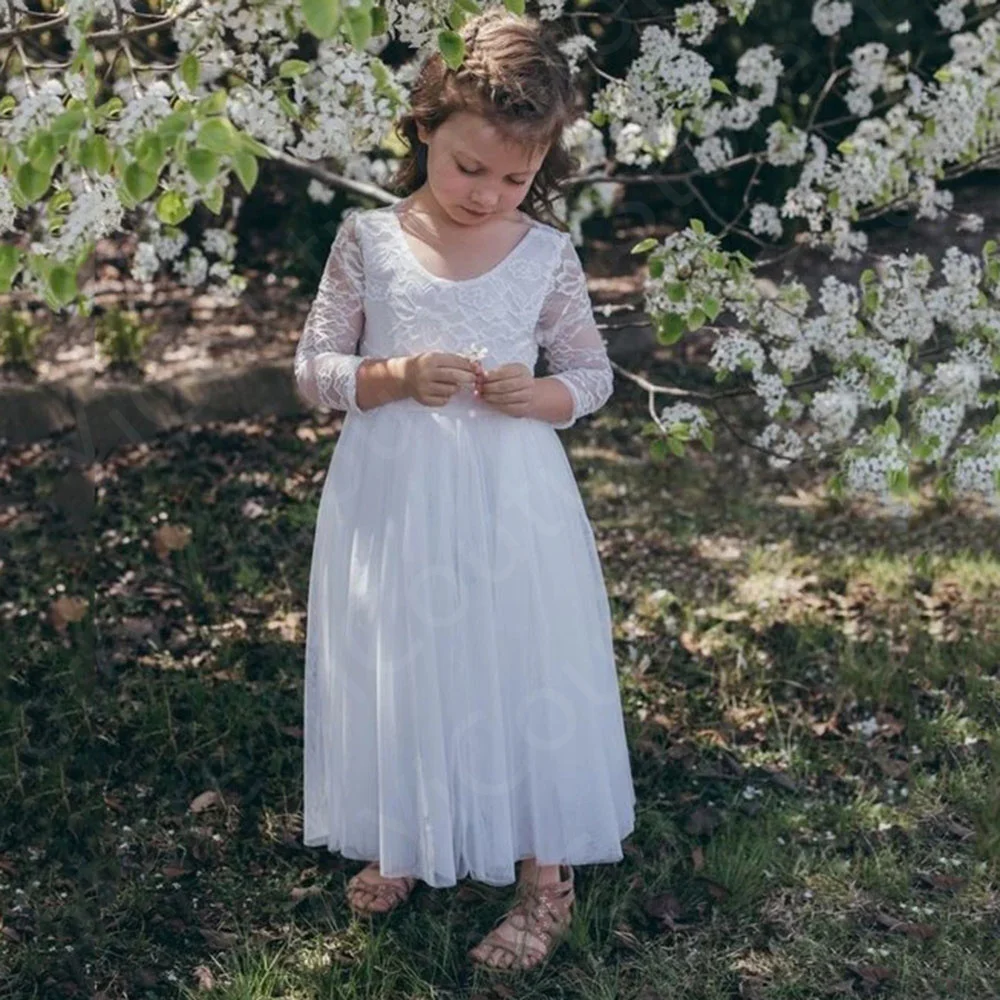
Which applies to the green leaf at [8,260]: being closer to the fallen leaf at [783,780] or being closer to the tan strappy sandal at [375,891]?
the tan strappy sandal at [375,891]

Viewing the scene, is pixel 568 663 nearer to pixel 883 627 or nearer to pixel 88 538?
pixel 883 627

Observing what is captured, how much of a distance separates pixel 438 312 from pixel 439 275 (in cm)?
6

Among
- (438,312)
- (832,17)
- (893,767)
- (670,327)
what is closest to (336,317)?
(438,312)

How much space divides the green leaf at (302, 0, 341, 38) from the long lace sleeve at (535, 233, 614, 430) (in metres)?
0.99

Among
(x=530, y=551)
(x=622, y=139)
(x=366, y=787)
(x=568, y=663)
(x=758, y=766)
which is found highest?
(x=622, y=139)

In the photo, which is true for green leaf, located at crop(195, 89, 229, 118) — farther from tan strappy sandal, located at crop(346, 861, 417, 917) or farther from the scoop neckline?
tan strappy sandal, located at crop(346, 861, 417, 917)

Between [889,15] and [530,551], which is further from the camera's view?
[889,15]

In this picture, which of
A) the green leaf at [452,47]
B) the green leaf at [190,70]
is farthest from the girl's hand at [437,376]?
the green leaf at [190,70]

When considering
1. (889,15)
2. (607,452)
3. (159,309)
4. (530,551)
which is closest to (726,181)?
(889,15)

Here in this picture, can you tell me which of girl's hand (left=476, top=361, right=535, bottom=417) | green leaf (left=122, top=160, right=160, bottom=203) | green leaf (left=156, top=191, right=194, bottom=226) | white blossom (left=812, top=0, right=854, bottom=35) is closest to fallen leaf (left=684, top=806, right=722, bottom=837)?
girl's hand (left=476, top=361, right=535, bottom=417)

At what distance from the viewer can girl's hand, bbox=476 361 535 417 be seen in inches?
102

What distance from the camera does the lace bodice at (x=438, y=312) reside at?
104 inches

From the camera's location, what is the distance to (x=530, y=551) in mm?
2680

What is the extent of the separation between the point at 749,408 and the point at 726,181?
0.82 metres
